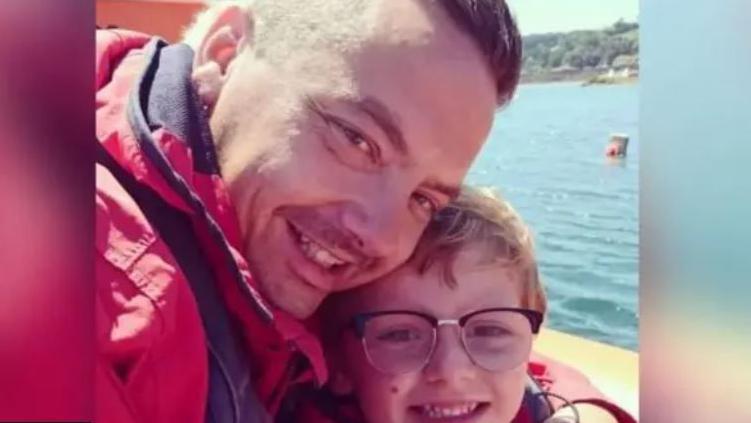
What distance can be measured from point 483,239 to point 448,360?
0.10 m

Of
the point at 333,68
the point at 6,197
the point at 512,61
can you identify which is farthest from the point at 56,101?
the point at 512,61

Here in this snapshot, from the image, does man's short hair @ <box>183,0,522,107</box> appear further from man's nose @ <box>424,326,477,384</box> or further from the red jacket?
man's nose @ <box>424,326,477,384</box>

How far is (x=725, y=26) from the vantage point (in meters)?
0.89

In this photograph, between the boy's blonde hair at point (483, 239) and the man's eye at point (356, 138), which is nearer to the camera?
the man's eye at point (356, 138)

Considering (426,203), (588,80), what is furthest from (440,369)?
(588,80)

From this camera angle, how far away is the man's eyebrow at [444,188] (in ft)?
3.00

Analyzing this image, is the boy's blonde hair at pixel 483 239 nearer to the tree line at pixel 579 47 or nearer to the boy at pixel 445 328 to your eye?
the boy at pixel 445 328

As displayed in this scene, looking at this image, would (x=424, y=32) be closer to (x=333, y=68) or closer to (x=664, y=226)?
(x=333, y=68)

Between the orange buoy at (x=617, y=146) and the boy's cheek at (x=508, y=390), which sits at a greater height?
the orange buoy at (x=617, y=146)

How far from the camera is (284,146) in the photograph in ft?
2.79

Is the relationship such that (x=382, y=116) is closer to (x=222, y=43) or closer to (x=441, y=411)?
(x=222, y=43)

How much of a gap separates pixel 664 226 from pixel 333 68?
0.89 ft

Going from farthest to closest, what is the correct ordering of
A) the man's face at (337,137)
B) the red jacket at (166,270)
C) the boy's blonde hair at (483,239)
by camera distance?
1. the boy's blonde hair at (483,239)
2. the man's face at (337,137)
3. the red jacket at (166,270)

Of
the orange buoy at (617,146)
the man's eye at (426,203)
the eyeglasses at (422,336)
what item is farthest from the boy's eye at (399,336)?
the orange buoy at (617,146)
